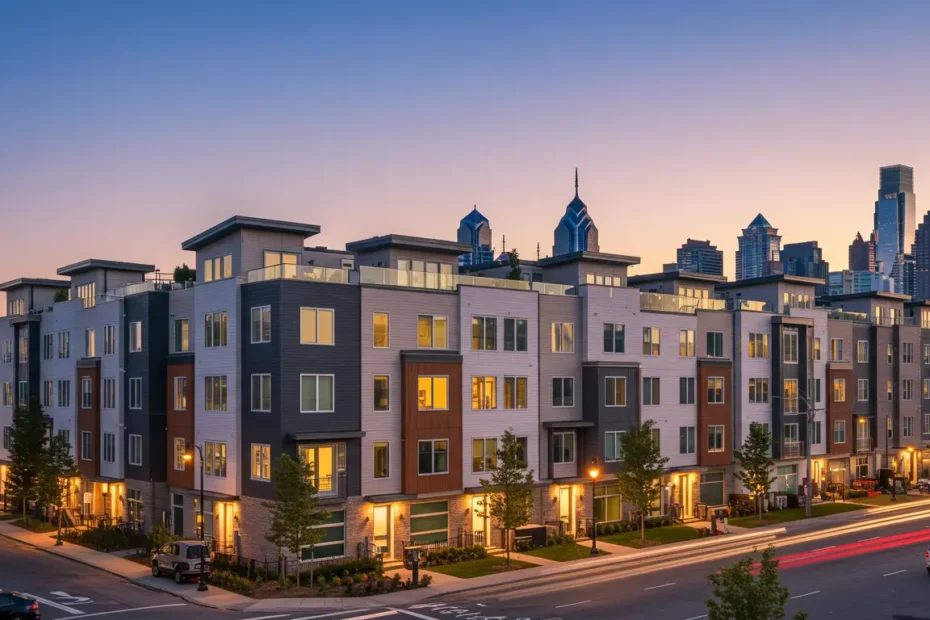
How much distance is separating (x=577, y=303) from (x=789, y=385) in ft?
75.4

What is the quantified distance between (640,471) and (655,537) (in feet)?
14.6

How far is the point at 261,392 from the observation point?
46.4 metres

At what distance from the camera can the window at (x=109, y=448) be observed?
59.2 metres

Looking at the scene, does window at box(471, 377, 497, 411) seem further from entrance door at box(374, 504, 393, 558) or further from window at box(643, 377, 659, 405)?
window at box(643, 377, 659, 405)

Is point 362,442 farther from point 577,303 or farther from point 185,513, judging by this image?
point 577,303

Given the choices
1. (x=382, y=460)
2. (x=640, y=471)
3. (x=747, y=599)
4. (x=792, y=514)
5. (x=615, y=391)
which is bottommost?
(x=792, y=514)

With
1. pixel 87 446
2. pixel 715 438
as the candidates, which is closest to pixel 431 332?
pixel 715 438

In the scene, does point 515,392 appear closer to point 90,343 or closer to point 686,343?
point 686,343

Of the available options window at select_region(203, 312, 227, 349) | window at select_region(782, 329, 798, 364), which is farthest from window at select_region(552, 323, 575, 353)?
window at select_region(782, 329, 798, 364)

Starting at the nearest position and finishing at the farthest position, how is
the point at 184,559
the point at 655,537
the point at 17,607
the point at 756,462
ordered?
the point at 17,607 < the point at 184,559 < the point at 655,537 < the point at 756,462

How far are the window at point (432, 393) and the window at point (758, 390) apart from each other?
28.5 m

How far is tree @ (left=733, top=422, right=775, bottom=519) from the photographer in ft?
203

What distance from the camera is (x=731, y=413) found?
6700 cm

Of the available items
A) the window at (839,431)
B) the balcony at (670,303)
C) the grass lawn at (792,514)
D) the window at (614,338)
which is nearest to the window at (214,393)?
the window at (614,338)
